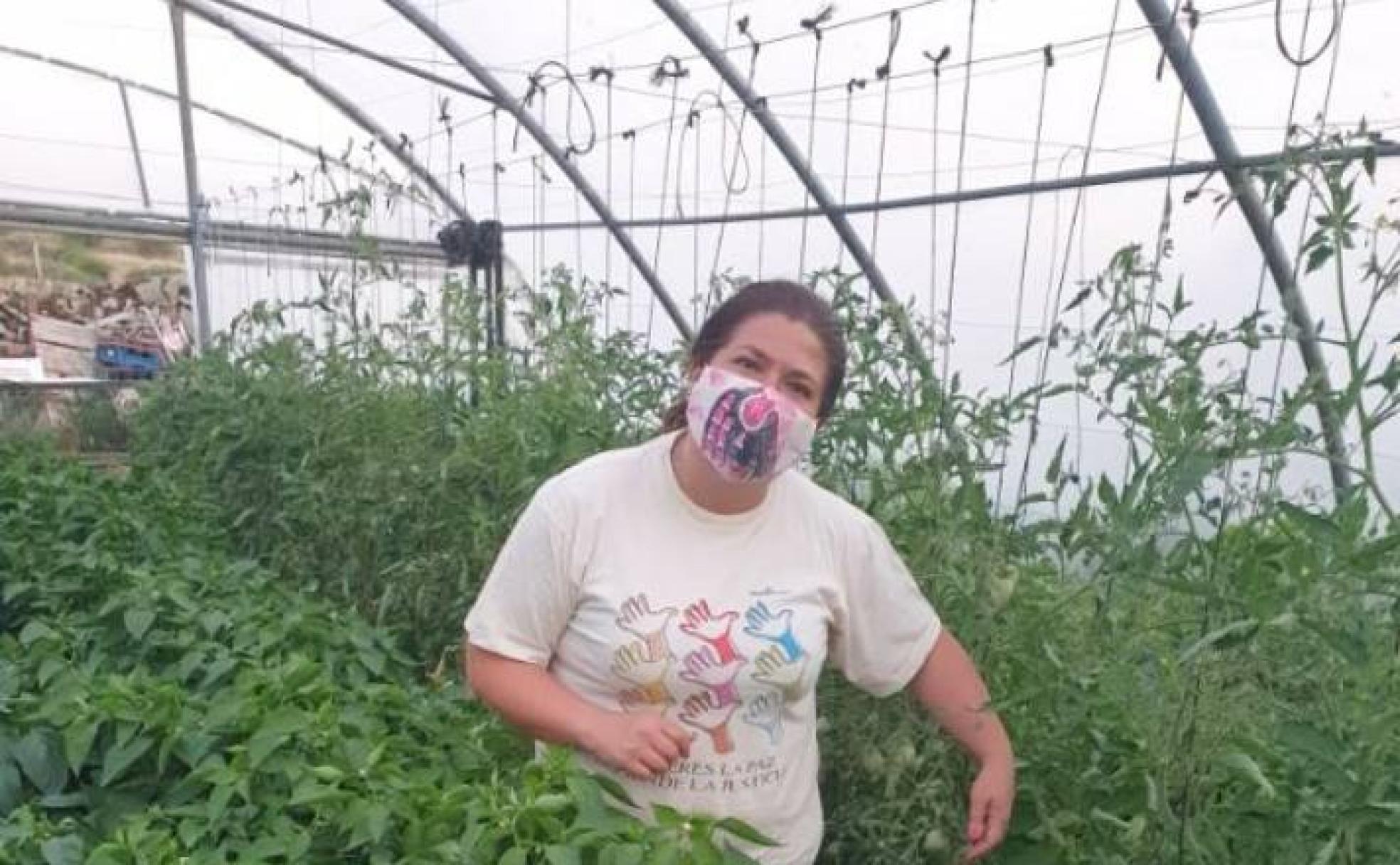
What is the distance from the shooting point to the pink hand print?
4.51 feet

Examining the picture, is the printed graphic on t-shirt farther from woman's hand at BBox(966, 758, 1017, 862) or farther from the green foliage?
woman's hand at BBox(966, 758, 1017, 862)

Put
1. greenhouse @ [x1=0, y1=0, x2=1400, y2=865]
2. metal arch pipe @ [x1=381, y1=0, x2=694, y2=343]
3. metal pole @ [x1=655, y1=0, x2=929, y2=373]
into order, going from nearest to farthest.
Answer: greenhouse @ [x1=0, y1=0, x2=1400, y2=865], metal pole @ [x1=655, y1=0, x2=929, y2=373], metal arch pipe @ [x1=381, y1=0, x2=694, y2=343]

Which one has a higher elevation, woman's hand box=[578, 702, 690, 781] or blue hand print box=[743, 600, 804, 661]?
blue hand print box=[743, 600, 804, 661]

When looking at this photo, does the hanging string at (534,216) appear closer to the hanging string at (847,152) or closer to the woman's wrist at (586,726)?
the hanging string at (847,152)

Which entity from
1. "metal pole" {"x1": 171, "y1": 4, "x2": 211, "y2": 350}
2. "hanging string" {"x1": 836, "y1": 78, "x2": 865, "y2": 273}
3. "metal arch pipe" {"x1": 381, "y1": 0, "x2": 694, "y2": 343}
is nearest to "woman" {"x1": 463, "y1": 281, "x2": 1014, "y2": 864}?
"hanging string" {"x1": 836, "y1": 78, "x2": 865, "y2": 273}

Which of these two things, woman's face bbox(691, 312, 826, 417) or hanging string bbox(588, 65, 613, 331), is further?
hanging string bbox(588, 65, 613, 331)

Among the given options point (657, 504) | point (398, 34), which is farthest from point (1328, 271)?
point (398, 34)

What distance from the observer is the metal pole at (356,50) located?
229 inches

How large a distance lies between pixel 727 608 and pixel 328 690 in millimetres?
656

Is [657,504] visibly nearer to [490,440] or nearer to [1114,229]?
[490,440]

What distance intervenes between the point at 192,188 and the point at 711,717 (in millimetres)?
7047

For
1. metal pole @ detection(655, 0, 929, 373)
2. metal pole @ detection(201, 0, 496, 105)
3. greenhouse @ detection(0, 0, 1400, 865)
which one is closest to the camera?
greenhouse @ detection(0, 0, 1400, 865)

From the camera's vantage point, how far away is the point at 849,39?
3.96 m

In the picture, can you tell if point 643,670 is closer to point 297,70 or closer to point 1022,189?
point 1022,189
